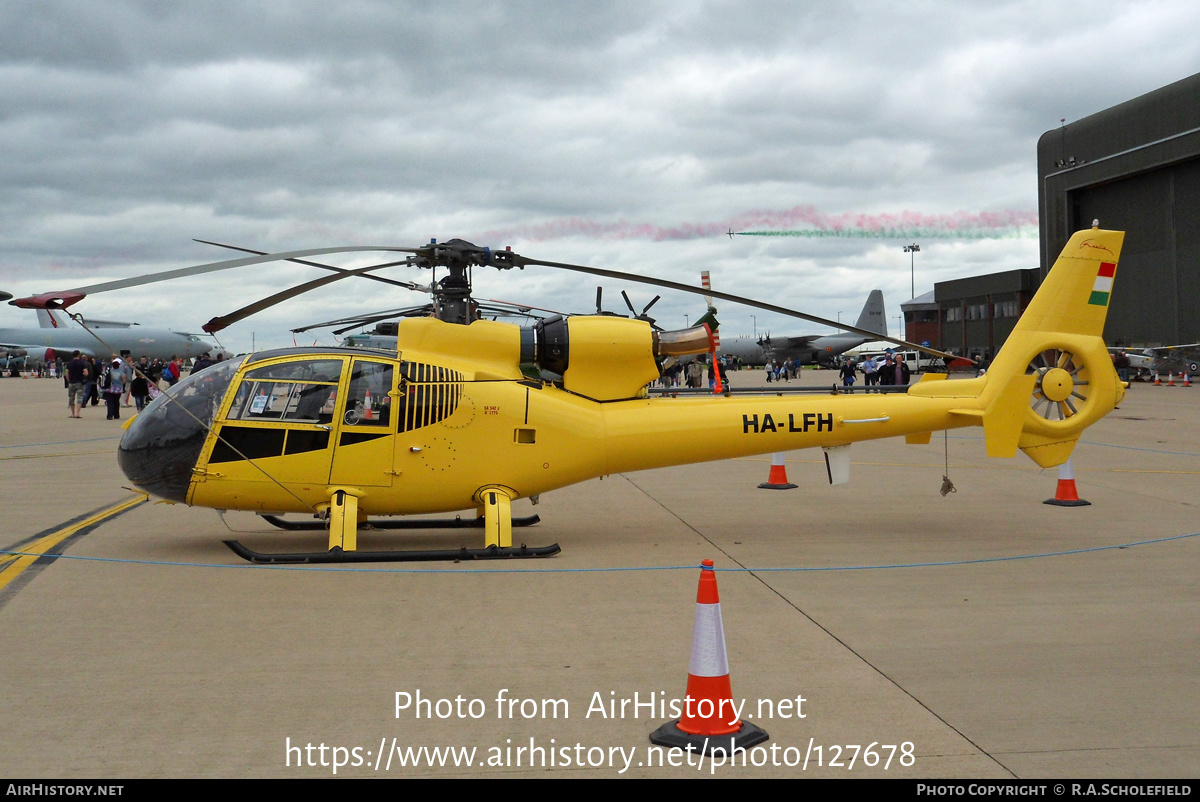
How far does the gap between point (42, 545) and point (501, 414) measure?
15.3ft

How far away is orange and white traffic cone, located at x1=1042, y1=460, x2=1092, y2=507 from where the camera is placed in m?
10.9

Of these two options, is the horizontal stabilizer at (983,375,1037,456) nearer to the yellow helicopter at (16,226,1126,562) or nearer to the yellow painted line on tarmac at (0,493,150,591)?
the yellow helicopter at (16,226,1126,562)

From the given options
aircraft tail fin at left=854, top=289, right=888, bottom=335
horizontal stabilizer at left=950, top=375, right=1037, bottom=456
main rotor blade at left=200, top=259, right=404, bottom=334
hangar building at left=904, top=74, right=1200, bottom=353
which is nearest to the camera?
main rotor blade at left=200, top=259, right=404, bottom=334

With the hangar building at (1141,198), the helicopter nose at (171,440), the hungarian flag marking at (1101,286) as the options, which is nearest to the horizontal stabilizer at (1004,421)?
the hungarian flag marking at (1101,286)

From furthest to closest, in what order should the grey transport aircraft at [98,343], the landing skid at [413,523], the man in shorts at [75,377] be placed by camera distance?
1. the grey transport aircraft at [98,343]
2. the man in shorts at [75,377]
3. the landing skid at [413,523]

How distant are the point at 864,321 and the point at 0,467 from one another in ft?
274

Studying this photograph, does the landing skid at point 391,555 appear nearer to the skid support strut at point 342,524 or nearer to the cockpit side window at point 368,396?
the skid support strut at point 342,524

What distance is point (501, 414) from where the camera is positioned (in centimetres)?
849

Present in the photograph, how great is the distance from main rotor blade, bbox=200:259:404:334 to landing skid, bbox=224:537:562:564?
2.01 metres

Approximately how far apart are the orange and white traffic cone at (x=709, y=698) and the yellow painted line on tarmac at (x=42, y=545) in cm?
583

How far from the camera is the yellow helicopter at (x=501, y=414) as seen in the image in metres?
8.10

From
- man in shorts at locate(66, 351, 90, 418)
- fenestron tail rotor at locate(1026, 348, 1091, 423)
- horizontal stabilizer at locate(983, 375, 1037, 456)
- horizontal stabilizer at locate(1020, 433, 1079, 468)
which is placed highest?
man in shorts at locate(66, 351, 90, 418)

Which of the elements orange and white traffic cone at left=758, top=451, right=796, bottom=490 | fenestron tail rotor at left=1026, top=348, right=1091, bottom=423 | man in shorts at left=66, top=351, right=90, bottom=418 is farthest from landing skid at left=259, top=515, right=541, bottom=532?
man in shorts at left=66, top=351, right=90, bottom=418

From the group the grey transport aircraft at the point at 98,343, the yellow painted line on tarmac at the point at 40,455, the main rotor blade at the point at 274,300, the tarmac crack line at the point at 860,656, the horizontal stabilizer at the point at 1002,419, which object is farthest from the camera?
the grey transport aircraft at the point at 98,343
